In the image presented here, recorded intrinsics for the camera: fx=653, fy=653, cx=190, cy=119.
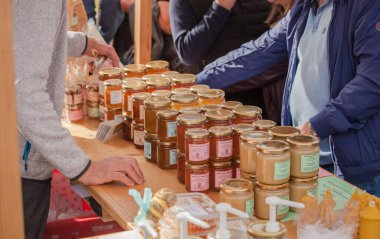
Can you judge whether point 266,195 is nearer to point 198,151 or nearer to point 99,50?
point 198,151

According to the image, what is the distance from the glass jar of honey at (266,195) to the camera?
2014 mm

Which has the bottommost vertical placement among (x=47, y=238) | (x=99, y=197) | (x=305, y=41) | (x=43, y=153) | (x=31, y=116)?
(x=47, y=238)

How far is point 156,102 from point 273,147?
0.62 metres

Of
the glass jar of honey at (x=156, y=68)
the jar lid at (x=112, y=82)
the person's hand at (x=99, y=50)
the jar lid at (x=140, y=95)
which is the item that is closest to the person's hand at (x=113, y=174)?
the jar lid at (x=140, y=95)

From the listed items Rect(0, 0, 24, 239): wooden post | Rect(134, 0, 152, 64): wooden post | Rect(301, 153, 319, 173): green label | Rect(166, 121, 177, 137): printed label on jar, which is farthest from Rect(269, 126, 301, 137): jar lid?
Rect(134, 0, 152, 64): wooden post

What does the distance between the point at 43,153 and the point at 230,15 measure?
1.66 m

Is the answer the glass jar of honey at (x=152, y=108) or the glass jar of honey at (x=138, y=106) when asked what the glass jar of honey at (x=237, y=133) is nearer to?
the glass jar of honey at (x=152, y=108)

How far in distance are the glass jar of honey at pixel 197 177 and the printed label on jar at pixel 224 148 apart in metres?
0.06

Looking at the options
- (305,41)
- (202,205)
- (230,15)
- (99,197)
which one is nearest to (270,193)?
(202,205)

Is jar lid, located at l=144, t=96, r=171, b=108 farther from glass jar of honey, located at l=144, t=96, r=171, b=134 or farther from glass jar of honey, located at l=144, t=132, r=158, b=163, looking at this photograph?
glass jar of honey, located at l=144, t=132, r=158, b=163

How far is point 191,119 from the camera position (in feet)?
7.47

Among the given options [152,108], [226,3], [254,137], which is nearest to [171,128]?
[152,108]

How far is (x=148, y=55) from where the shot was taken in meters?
3.65

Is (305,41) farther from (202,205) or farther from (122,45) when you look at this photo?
(122,45)
